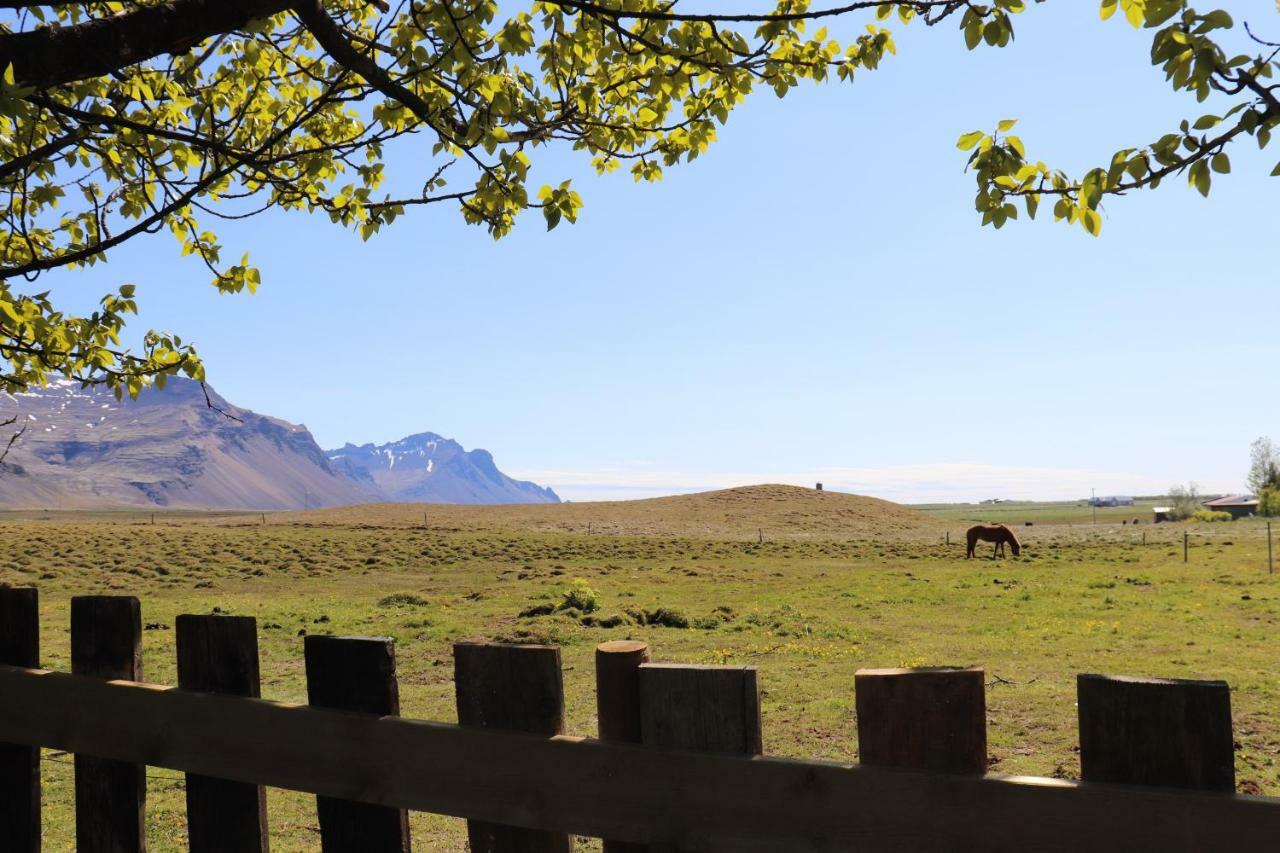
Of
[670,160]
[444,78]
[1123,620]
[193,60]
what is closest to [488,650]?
[444,78]

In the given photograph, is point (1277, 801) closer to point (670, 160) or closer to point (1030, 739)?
point (670, 160)

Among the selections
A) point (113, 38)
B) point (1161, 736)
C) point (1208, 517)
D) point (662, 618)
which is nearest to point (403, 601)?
point (662, 618)

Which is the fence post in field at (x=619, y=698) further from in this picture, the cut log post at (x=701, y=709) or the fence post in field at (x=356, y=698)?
the fence post in field at (x=356, y=698)

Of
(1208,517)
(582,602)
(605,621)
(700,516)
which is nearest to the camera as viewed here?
(605,621)

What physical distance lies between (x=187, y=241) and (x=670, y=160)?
4.21 meters

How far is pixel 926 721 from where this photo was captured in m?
2.30

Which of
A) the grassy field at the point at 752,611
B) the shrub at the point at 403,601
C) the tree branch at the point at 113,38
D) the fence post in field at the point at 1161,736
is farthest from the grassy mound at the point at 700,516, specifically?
the fence post in field at the point at 1161,736

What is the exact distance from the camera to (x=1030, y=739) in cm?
1083

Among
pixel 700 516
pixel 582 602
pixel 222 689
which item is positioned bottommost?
pixel 700 516

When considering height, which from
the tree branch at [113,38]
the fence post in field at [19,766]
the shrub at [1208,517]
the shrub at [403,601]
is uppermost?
the tree branch at [113,38]

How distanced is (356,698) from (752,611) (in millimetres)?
21129

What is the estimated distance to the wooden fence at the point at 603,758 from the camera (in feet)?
7.05

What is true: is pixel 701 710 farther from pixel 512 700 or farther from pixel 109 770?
pixel 109 770

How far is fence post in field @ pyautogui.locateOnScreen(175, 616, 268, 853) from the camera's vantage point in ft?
10.5
